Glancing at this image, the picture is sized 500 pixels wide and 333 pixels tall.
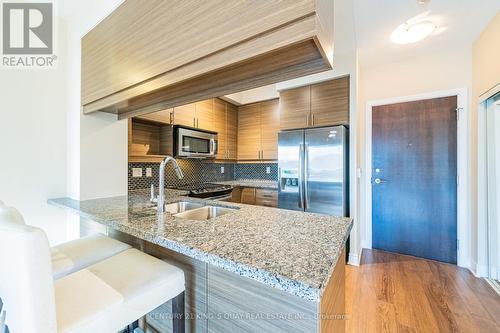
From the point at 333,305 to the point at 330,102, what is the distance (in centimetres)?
231

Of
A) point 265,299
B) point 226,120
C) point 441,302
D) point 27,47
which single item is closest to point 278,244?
point 265,299

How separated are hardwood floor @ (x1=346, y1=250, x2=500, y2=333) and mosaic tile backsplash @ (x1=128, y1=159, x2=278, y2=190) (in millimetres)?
2024

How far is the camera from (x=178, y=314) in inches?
37.0

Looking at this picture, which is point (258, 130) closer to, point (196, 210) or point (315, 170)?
point (315, 170)

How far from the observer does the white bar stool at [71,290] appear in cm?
64

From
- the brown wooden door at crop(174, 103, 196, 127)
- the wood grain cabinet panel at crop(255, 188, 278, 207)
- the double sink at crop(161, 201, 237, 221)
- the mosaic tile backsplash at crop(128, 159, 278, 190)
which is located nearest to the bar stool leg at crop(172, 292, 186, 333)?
the double sink at crop(161, 201, 237, 221)

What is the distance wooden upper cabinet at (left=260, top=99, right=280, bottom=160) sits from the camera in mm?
3504

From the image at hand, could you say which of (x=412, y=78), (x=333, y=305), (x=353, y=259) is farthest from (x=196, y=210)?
(x=412, y=78)

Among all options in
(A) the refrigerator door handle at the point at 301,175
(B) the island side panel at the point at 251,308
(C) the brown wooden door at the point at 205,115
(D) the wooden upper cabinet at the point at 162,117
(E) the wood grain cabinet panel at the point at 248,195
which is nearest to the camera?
(B) the island side panel at the point at 251,308

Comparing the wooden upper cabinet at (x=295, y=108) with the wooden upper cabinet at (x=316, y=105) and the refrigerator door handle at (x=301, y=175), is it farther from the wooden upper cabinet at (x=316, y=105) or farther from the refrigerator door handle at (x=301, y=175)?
the refrigerator door handle at (x=301, y=175)

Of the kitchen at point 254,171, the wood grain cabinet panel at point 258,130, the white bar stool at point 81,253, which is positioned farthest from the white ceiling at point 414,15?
the white bar stool at point 81,253

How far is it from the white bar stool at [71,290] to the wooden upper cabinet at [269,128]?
2726mm

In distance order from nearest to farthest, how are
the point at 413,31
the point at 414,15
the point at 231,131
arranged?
the point at 414,15 < the point at 413,31 < the point at 231,131

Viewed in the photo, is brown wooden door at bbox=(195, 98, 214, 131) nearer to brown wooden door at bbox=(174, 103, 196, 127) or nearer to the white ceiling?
brown wooden door at bbox=(174, 103, 196, 127)
